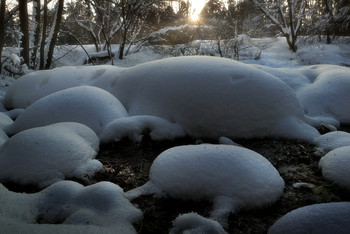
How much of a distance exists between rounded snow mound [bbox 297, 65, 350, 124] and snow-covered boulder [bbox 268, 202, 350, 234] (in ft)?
7.56

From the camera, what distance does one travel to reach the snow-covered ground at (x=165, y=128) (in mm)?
1542

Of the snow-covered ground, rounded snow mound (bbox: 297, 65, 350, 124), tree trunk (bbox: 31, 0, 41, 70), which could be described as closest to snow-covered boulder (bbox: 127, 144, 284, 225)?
the snow-covered ground

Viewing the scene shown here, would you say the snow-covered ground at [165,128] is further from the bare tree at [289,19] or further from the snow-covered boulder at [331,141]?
the bare tree at [289,19]

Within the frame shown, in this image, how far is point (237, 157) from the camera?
1.72m

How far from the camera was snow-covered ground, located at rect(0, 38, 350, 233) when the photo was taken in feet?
5.06

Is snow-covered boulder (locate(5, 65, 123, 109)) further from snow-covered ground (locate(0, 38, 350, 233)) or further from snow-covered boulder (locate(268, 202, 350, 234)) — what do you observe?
snow-covered boulder (locate(268, 202, 350, 234))

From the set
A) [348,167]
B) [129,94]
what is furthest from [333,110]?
[129,94]

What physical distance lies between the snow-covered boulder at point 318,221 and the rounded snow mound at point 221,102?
135 centimetres

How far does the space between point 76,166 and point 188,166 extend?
0.84 m

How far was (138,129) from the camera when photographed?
2.61 metres

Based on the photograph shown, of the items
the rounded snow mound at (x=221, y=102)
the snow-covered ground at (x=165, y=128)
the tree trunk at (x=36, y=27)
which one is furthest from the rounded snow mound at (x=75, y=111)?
the tree trunk at (x=36, y=27)

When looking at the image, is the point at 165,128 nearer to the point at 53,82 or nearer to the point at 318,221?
the point at 318,221

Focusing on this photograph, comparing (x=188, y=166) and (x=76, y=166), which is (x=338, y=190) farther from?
(x=76, y=166)

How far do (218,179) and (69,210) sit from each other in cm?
87
